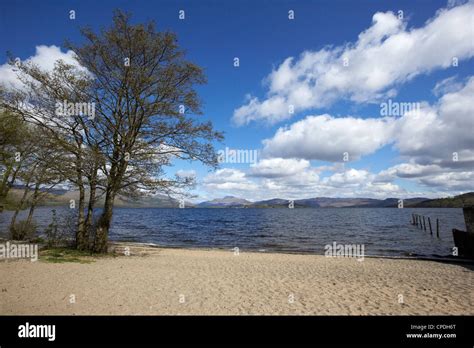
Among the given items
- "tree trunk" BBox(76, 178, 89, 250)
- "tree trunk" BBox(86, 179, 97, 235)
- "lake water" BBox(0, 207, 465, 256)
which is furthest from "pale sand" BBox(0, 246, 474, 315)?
"lake water" BBox(0, 207, 465, 256)

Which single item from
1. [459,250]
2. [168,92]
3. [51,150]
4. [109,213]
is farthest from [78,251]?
[459,250]

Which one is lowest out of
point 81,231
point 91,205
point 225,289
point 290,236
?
point 290,236

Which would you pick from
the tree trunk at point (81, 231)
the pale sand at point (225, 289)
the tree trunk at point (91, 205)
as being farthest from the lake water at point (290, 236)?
the pale sand at point (225, 289)

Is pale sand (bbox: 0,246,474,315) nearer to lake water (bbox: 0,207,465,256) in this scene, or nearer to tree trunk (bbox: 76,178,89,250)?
tree trunk (bbox: 76,178,89,250)

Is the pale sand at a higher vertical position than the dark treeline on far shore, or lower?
lower

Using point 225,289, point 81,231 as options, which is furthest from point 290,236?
point 225,289

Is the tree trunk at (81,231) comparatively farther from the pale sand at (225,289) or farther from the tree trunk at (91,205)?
the pale sand at (225,289)

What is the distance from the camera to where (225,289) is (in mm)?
9930

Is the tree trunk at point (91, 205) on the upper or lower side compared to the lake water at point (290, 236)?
upper

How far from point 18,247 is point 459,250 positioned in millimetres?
32221

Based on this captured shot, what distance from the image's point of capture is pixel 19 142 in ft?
61.9

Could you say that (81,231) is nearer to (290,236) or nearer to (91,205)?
(91,205)

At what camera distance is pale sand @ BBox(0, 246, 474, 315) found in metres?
7.84

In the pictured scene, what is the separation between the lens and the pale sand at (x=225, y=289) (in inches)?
309
